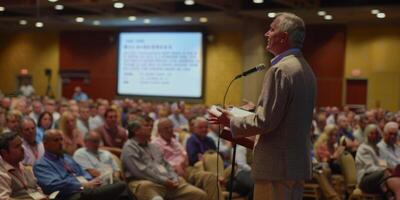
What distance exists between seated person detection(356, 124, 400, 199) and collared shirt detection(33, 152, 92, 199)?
307 cm

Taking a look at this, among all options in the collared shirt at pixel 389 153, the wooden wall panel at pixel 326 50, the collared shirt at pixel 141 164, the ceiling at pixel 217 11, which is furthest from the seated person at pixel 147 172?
the wooden wall panel at pixel 326 50

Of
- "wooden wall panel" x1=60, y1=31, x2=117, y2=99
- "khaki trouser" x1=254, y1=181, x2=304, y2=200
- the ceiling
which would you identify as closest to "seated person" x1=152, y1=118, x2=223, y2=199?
"khaki trouser" x1=254, y1=181, x2=304, y2=200

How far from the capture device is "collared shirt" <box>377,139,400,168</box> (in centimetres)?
654

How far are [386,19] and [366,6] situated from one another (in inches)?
72.7

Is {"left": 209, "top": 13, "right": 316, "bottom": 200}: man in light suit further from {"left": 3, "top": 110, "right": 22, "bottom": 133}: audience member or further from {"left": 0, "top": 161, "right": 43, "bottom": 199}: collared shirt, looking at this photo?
{"left": 3, "top": 110, "right": 22, "bottom": 133}: audience member

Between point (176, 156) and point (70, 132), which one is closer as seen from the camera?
point (176, 156)

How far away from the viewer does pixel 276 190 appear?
2.56 m

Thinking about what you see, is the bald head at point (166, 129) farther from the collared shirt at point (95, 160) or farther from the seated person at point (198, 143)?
the collared shirt at point (95, 160)

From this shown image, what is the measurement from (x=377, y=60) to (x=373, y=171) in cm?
885

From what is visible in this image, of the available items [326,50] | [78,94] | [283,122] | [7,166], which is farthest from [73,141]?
[78,94]

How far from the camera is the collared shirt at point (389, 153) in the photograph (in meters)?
6.54

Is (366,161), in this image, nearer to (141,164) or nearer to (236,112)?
(141,164)

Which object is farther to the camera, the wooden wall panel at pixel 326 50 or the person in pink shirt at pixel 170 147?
the wooden wall panel at pixel 326 50

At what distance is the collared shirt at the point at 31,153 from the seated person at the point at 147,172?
0.79 metres
